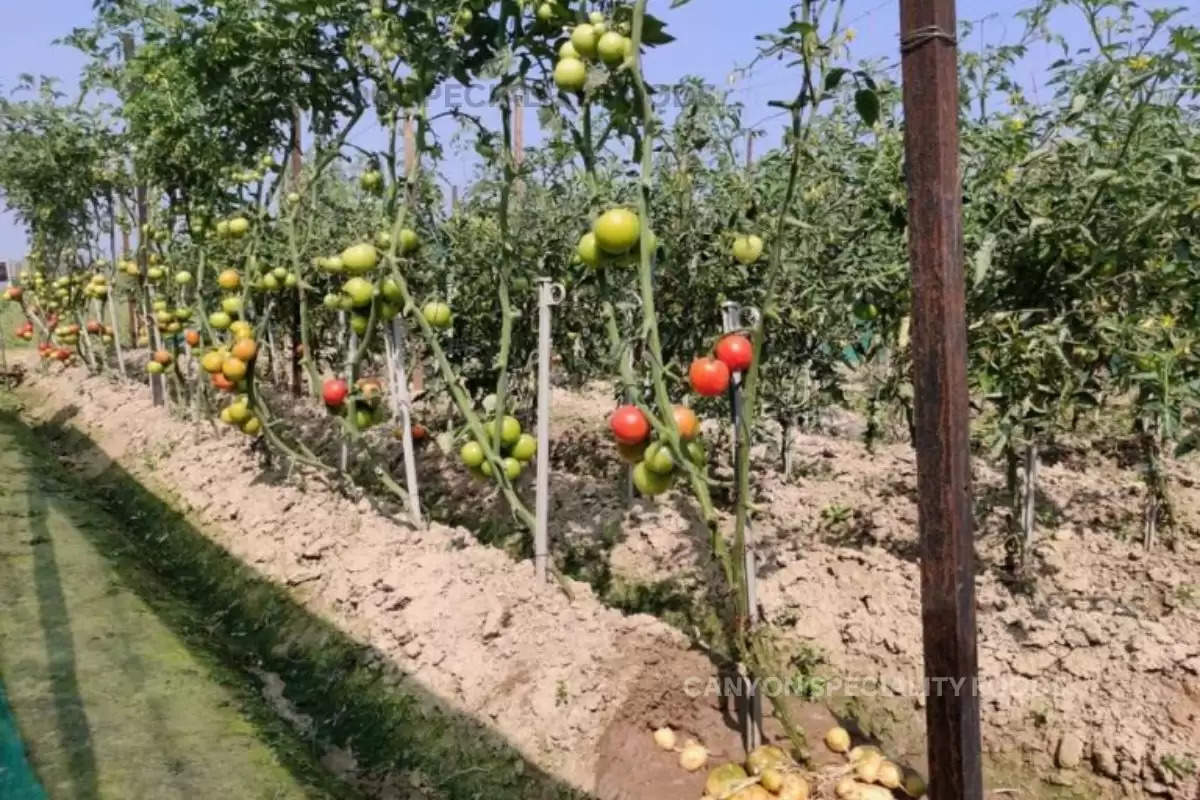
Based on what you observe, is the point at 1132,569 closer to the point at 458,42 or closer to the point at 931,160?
the point at 931,160

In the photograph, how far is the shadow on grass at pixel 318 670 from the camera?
2832 millimetres

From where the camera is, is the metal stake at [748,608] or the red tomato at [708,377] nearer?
the red tomato at [708,377]

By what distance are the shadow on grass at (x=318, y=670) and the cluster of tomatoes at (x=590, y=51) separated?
6.50ft

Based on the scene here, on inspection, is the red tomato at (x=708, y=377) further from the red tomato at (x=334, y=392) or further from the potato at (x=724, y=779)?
the red tomato at (x=334, y=392)

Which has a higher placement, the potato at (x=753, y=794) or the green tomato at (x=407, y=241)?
the green tomato at (x=407, y=241)

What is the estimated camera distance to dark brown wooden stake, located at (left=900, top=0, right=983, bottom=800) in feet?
5.14

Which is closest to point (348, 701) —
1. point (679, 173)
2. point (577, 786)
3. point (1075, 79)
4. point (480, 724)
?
point (480, 724)

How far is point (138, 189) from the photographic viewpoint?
7.52 metres

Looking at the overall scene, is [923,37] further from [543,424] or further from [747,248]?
[543,424]

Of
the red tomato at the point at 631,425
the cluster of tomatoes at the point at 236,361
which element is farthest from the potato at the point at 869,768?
the cluster of tomatoes at the point at 236,361

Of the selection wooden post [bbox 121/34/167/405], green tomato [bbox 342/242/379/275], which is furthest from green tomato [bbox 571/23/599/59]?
wooden post [bbox 121/34/167/405]

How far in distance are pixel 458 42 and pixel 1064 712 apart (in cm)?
306

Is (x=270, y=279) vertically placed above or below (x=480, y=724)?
above

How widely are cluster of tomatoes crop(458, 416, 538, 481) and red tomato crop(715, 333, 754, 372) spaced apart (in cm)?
144
